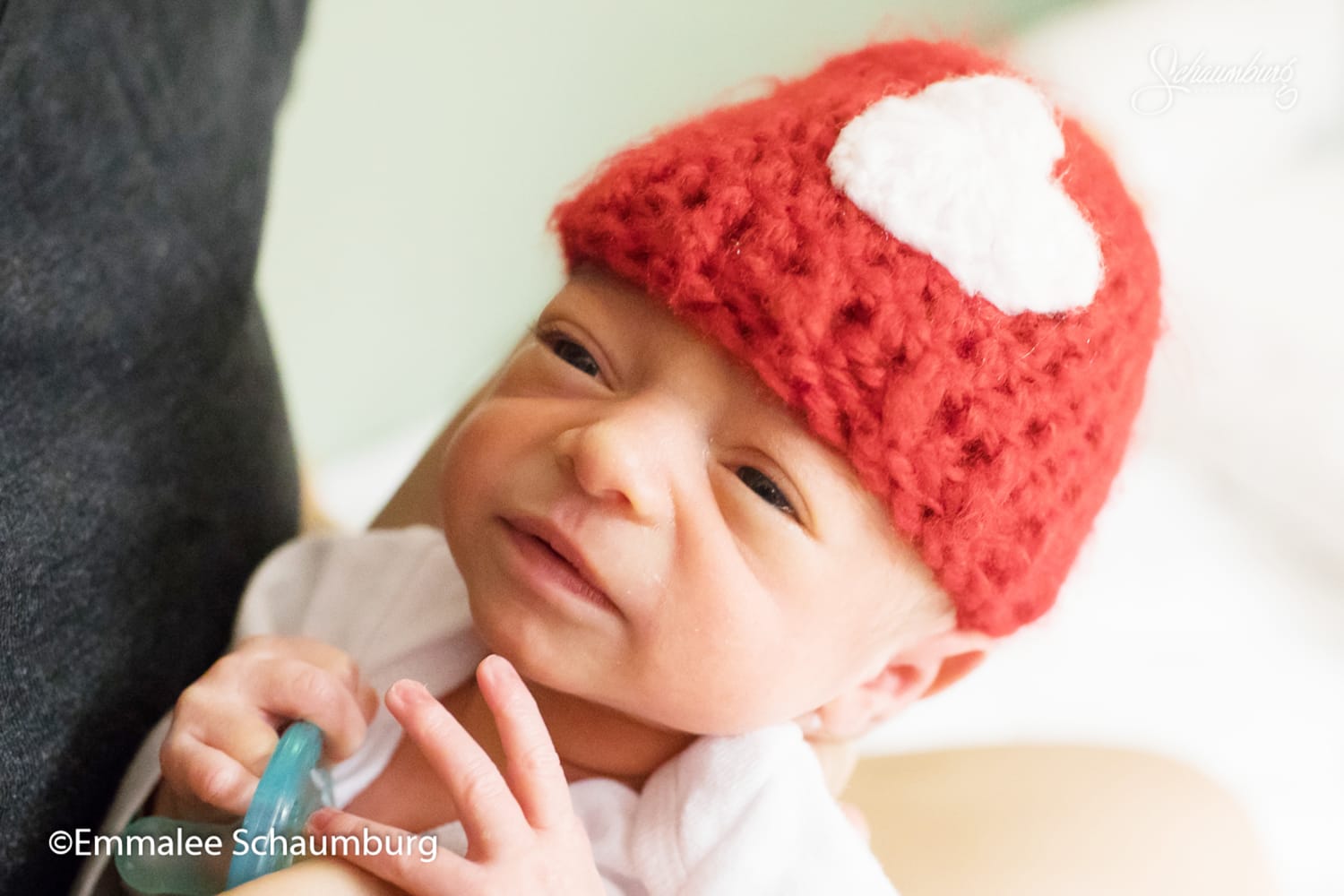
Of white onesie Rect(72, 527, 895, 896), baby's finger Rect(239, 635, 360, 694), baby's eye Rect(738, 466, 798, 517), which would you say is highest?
baby's eye Rect(738, 466, 798, 517)

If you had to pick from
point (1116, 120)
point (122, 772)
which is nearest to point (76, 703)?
point (122, 772)

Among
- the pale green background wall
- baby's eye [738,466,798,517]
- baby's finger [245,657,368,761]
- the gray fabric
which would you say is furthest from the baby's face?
the pale green background wall

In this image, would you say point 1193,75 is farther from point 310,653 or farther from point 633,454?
point 310,653

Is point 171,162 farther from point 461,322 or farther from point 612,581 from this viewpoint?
point 461,322

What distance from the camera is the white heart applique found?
0.61 m

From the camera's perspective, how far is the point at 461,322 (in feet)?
5.57

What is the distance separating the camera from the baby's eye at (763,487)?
0.63 meters

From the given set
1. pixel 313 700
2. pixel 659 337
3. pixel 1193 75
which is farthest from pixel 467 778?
pixel 1193 75

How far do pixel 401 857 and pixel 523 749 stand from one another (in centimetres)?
8

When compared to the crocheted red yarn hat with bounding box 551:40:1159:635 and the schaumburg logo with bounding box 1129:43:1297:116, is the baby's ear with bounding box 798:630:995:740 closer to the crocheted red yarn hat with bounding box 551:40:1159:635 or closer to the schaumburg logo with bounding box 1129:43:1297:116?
the crocheted red yarn hat with bounding box 551:40:1159:635

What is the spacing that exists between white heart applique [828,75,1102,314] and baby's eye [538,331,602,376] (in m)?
0.19

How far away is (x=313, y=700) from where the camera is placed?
662 mm

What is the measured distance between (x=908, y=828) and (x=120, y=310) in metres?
0.72

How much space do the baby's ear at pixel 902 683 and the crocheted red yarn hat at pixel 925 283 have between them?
0.18 ft
